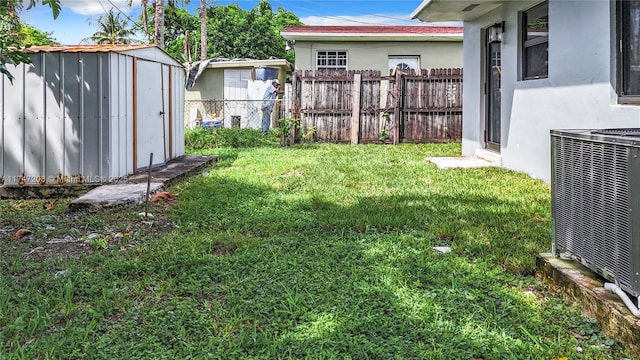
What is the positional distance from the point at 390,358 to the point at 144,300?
1383 millimetres

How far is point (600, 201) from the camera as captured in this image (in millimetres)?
2496

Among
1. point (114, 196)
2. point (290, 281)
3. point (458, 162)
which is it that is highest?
point (458, 162)

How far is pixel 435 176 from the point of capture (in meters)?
7.03

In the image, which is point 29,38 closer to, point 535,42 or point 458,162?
point 458,162

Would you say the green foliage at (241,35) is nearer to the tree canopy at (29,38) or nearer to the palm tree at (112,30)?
the palm tree at (112,30)

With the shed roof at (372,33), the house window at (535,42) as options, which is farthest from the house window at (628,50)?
the shed roof at (372,33)

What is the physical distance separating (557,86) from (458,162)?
7.83ft

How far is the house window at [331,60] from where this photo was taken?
16.3 m

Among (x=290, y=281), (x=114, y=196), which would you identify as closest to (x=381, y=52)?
(x=114, y=196)

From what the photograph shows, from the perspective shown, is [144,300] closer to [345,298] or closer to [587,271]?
[345,298]

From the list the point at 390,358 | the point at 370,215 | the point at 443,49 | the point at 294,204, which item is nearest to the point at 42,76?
the point at 294,204

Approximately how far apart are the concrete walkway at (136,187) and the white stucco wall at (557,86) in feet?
14.7

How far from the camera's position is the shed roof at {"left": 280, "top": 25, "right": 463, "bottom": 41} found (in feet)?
51.3

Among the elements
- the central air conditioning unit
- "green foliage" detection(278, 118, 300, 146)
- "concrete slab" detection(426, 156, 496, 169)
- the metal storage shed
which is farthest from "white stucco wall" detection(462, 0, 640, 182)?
the metal storage shed
